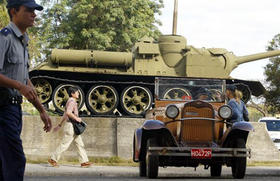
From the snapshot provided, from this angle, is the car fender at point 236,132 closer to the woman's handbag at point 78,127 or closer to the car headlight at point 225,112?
the car headlight at point 225,112

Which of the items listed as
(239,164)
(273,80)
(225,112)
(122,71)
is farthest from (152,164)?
(273,80)

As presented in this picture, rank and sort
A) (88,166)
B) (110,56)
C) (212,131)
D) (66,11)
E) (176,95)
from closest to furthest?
(212,131) → (176,95) → (88,166) → (110,56) → (66,11)

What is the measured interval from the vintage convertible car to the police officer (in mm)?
5745

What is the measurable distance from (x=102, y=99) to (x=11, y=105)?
698 inches

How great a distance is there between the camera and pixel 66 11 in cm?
4116

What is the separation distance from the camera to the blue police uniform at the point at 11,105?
4.85 metres

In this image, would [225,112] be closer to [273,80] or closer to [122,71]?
[122,71]

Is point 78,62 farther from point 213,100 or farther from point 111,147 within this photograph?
point 213,100

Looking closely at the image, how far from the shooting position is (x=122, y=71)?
2272 centimetres

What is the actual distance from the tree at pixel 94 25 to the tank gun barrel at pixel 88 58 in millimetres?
16700

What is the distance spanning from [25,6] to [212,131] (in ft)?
22.4

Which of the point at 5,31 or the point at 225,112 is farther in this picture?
the point at 225,112

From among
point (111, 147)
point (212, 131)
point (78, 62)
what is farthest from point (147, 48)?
point (212, 131)

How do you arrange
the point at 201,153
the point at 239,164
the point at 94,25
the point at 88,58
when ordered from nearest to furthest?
1. the point at 201,153
2. the point at 239,164
3. the point at 88,58
4. the point at 94,25
